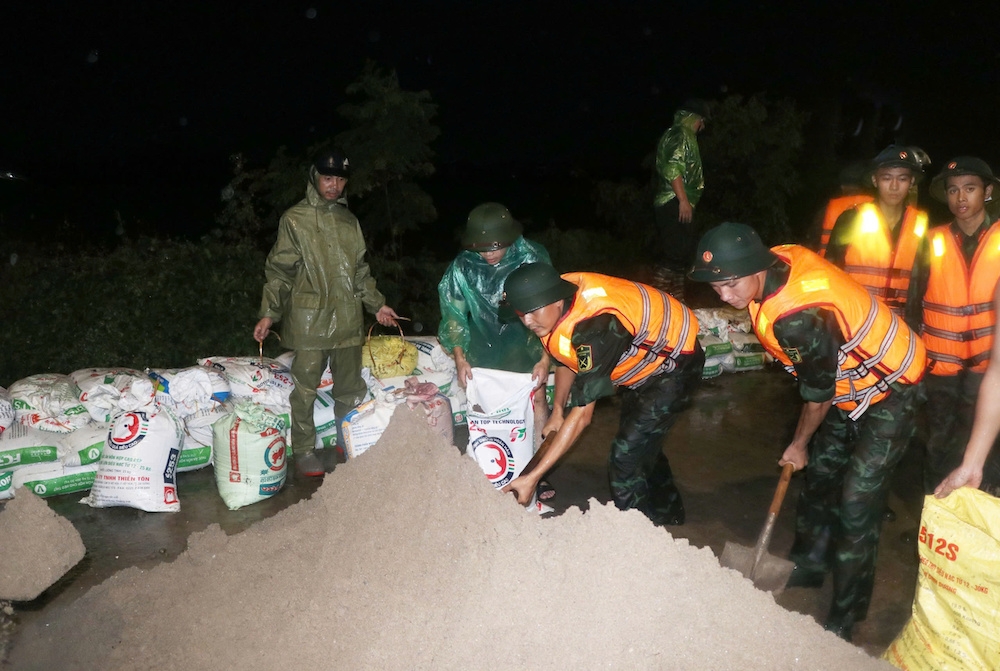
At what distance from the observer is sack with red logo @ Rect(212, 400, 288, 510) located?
13.4 ft

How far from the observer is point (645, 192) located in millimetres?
10859

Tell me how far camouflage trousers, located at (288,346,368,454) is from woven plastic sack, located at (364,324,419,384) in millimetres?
241

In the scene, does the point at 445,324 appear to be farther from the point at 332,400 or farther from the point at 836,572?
the point at 836,572

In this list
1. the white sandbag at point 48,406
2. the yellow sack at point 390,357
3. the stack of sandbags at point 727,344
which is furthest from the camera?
the stack of sandbags at point 727,344

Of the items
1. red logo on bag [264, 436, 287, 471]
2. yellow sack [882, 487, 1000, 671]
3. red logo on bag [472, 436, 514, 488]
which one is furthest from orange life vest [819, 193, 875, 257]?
red logo on bag [264, 436, 287, 471]

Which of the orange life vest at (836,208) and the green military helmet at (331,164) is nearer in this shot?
the green military helmet at (331,164)

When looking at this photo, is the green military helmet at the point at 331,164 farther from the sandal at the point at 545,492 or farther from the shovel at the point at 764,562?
the shovel at the point at 764,562

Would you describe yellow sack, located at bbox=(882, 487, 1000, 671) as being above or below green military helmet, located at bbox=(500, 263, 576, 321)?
below

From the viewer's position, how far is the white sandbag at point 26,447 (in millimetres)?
3969

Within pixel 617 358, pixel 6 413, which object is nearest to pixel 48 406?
pixel 6 413

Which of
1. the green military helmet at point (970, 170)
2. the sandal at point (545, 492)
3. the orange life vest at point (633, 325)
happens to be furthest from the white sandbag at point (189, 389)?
the green military helmet at point (970, 170)

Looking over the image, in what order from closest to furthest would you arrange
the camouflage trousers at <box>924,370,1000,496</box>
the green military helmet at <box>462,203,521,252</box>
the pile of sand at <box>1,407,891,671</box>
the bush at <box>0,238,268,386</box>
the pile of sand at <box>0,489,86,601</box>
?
1. the pile of sand at <box>1,407,891,671</box>
2. the pile of sand at <box>0,489,86,601</box>
3. the camouflage trousers at <box>924,370,1000,496</box>
4. the green military helmet at <box>462,203,521,252</box>
5. the bush at <box>0,238,268,386</box>

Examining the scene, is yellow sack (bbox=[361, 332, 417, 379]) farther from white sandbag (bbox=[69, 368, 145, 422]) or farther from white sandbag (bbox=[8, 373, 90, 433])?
white sandbag (bbox=[8, 373, 90, 433])

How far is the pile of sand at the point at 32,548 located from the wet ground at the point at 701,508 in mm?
66
